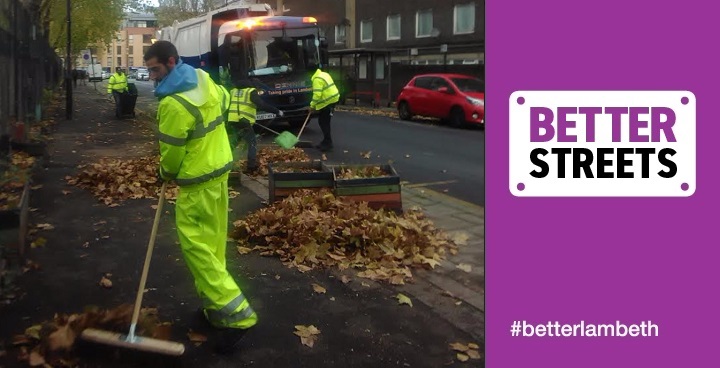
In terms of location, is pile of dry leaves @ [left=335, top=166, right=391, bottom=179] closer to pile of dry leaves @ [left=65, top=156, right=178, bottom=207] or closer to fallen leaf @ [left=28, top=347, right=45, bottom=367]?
pile of dry leaves @ [left=65, top=156, right=178, bottom=207]

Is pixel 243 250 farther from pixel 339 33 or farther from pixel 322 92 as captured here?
pixel 339 33

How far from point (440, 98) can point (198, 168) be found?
1801 centimetres

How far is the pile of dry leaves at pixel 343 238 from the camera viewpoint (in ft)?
19.4

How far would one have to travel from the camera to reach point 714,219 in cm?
128

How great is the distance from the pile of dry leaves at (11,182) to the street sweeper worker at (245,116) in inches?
115

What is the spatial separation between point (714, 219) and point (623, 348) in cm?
28

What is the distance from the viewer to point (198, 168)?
3.98 meters

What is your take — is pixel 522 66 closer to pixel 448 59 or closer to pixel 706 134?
pixel 706 134

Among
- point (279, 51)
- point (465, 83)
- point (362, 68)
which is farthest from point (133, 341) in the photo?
point (362, 68)

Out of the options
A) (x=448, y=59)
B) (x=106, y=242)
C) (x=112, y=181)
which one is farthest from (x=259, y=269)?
(x=448, y=59)

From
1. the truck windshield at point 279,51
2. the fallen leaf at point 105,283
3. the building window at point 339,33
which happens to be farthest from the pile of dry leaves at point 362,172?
the building window at point 339,33

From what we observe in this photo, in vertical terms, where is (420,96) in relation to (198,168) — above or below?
above

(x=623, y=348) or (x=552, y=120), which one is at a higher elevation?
(x=552, y=120)

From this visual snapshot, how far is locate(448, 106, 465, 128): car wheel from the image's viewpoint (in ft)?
66.8
